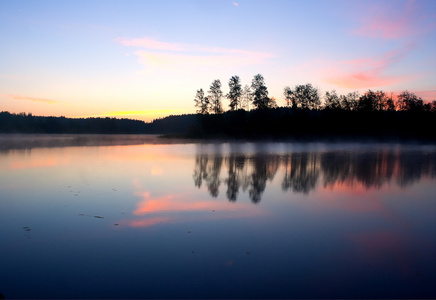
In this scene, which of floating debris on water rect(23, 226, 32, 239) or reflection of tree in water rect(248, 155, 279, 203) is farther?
reflection of tree in water rect(248, 155, 279, 203)

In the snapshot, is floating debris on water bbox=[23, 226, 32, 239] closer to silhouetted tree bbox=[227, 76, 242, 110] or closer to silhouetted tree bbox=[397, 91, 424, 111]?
silhouetted tree bbox=[227, 76, 242, 110]

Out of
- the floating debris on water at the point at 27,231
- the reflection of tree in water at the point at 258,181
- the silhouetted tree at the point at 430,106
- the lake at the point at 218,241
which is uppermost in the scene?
the silhouetted tree at the point at 430,106

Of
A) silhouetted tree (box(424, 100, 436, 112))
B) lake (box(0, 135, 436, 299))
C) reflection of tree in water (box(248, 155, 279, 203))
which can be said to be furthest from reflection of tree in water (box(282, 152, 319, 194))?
silhouetted tree (box(424, 100, 436, 112))

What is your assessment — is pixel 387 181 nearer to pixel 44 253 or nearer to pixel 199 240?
pixel 199 240

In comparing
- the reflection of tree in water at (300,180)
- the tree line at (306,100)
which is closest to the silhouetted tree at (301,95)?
the tree line at (306,100)

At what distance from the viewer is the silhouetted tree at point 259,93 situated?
6988 centimetres

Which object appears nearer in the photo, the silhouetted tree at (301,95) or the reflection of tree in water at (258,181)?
the reflection of tree in water at (258,181)

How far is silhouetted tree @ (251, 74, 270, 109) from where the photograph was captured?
69875 mm

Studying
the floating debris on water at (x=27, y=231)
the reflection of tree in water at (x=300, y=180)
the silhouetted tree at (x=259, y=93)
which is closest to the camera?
the floating debris on water at (x=27, y=231)

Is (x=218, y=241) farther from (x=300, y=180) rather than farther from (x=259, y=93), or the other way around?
(x=259, y=93)

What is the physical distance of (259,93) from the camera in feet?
230

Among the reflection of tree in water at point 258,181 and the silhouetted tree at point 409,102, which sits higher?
the silhouetted tree at point 409,102

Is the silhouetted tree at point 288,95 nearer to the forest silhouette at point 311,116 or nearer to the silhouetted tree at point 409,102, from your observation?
the forest silhouette at point 311,116

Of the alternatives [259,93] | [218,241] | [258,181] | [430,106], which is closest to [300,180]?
[258,181]
